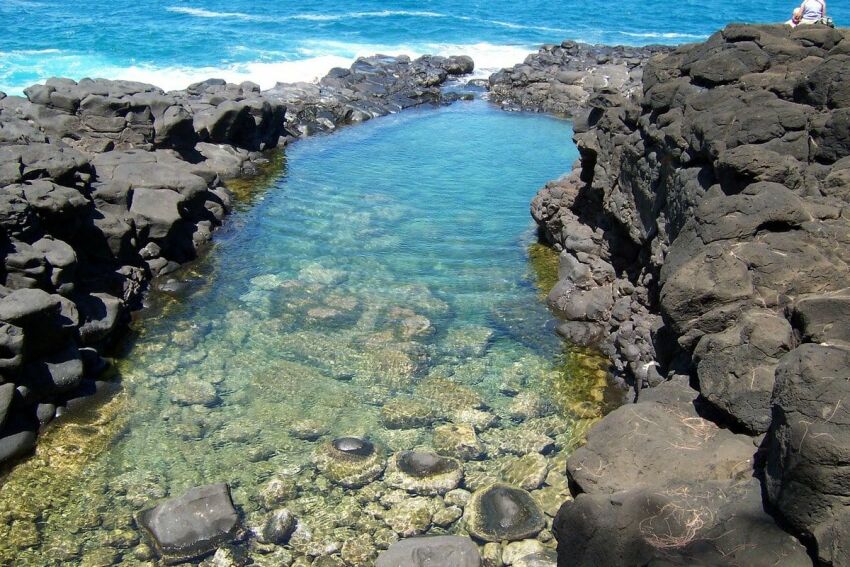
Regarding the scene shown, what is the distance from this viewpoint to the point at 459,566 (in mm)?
9719

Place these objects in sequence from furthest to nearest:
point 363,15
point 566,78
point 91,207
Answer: point 363,15, point 566,78, point 91,207

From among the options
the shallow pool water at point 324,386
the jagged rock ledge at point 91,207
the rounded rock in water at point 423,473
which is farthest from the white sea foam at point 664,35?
the rounded rock in water at point 423,473

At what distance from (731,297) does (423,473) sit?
16.9ft

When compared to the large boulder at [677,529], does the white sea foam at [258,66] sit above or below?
below

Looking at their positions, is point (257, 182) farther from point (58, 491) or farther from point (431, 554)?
point (431, 554)

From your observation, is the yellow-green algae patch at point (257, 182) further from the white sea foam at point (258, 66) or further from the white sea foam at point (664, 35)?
the white sea foam at point (664, 35)

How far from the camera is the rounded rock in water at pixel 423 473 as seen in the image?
11414 mm

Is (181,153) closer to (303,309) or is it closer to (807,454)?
(303,309)

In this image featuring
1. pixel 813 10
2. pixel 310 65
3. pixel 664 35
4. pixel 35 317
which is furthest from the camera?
pixel 664 35

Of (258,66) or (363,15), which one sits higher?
(363,15)

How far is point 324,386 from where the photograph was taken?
1386cm

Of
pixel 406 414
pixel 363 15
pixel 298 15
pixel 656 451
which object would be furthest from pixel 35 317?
pixel 363 15

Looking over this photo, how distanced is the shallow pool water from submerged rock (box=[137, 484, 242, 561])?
0.25m

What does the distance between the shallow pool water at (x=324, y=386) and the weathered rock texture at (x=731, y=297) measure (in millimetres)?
2212
